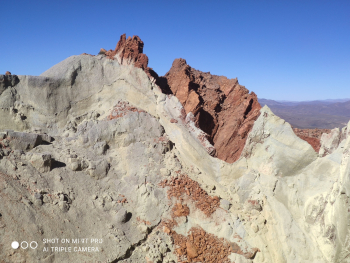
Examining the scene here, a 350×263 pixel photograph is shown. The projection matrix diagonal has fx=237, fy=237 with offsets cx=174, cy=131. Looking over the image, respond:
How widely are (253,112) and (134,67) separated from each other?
9655mm

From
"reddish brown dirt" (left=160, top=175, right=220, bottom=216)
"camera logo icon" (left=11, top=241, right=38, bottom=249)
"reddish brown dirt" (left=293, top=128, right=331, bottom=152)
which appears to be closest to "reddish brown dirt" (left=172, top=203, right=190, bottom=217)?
"reddish brown dirt" (left=160, top=175, right=220, bottom=216)

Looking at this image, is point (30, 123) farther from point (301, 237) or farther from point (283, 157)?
point (301, 237)

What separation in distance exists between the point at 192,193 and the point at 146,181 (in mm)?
2561

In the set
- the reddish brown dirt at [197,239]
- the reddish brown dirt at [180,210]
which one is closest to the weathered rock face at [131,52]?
the reddish brown dirt at [197,239]

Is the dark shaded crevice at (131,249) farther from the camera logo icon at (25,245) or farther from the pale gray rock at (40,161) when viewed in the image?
the pale gray rock at (40,161)

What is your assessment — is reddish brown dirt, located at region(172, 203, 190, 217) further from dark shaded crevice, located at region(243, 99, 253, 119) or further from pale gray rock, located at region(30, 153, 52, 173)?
dark shaded crevice, located at region(243, 99, 253, 119)

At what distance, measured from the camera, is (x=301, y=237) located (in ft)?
37.2

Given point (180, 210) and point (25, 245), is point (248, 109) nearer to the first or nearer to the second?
point (180, 210)

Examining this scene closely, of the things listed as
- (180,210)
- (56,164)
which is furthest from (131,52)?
(180,210)

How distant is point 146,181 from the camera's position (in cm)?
1287

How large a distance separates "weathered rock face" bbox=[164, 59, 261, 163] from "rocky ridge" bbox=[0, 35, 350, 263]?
1491mm

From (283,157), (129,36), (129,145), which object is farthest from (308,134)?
(129,36)

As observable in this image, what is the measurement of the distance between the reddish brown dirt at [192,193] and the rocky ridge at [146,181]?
6cm

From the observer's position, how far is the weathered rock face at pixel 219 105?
18.0 meters
